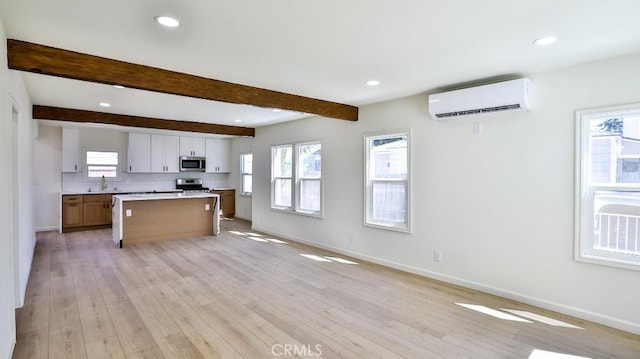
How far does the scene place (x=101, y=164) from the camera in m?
7.90

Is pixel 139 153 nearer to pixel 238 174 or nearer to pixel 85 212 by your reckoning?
pixel 85 212

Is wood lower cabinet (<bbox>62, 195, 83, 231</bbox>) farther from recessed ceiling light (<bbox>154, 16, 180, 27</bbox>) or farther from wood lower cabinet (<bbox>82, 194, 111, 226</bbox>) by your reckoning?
recessed ceiling light (<bbox>154, 16, 180, 27</bbox>)

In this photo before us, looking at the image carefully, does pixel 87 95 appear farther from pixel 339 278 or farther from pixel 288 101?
pixel 339 278

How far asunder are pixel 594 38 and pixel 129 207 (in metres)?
6.80

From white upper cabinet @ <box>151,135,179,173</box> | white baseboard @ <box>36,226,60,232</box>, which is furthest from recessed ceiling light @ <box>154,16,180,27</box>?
white baseboard @ <box>36,226,60,232</box>

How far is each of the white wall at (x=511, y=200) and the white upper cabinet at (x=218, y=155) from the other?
5.52 metres

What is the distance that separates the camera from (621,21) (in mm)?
2229

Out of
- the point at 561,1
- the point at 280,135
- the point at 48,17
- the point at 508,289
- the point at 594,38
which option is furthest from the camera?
the point at 280,135

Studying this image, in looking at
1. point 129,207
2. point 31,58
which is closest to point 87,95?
point 31,58

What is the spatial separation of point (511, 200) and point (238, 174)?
7383 mm

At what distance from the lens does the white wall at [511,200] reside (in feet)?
9.84

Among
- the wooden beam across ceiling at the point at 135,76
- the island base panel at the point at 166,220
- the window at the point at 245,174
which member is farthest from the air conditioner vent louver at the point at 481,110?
the window at the point at 245,174

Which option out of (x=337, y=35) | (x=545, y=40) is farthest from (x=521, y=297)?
(x=337, y=35)

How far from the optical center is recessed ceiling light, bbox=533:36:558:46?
2512mm
